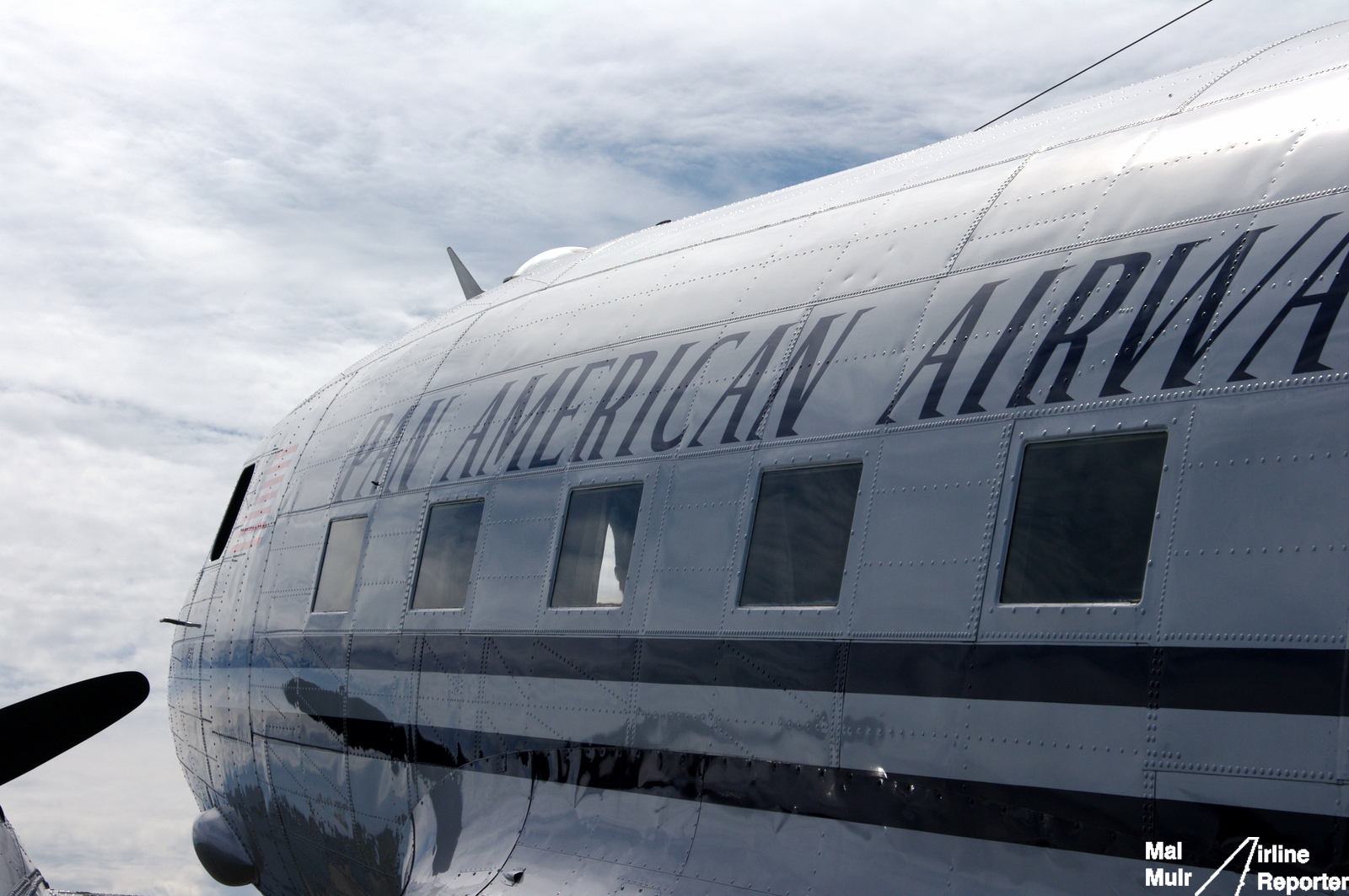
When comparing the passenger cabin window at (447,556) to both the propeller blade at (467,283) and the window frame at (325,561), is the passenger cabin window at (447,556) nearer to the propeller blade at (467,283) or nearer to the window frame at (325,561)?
the window frame at (325,561)

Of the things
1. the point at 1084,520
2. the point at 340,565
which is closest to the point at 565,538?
the point at 340,565

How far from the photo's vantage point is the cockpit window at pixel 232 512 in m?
14.4

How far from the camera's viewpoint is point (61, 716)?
8883 mm

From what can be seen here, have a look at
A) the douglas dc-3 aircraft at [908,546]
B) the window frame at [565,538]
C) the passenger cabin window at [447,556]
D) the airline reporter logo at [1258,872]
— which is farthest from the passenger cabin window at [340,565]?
the airline reporter logo at [1258,872]

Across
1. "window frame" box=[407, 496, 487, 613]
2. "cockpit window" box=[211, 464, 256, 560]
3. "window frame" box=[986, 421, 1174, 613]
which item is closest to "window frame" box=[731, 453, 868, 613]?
"window frame" box=[986, 421, 1174, 613]

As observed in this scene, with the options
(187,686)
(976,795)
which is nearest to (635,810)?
(976,795)

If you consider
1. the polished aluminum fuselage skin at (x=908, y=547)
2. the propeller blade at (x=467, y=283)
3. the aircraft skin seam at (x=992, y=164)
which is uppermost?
the propeller blade at (x=467, y=283)

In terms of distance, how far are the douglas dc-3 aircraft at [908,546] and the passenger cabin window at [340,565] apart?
24 centimetres

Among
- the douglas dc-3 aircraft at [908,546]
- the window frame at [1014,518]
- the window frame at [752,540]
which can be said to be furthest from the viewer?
the window frame at [752,540]

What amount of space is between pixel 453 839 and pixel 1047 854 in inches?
197

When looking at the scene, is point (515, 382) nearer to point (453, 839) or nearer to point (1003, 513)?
point (453, 839)

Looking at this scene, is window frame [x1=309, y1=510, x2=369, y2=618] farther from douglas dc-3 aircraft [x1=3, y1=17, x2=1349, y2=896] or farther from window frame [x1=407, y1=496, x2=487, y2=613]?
window frame [x1=407, y1=496, x2=487, y2=613]

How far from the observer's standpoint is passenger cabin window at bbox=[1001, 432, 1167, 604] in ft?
17.5

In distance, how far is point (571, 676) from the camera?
317 inches
